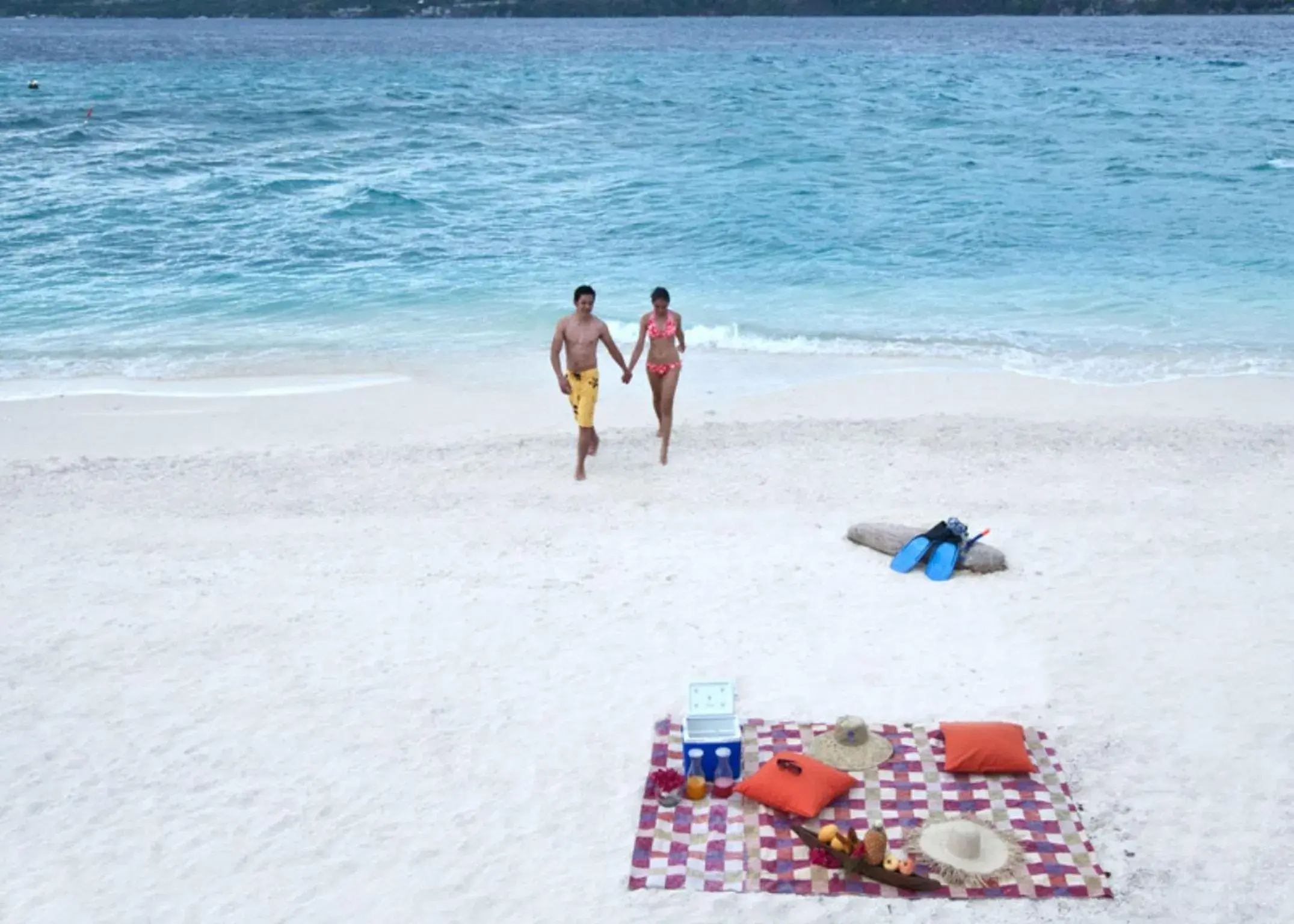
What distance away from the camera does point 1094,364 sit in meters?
14.1

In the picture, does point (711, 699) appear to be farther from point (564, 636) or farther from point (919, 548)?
point (919, 548)

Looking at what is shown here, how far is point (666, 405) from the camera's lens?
1048 centimetres

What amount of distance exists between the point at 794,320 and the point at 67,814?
11763mm

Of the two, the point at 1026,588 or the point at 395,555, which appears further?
the point at 395,555

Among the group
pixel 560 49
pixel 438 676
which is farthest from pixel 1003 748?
pixel 560 49

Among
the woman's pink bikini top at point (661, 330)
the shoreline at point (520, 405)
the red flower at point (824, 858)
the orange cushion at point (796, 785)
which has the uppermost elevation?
the woman's pink bikini top at point (661, 330)

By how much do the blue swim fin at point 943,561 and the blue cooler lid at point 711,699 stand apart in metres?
2.15

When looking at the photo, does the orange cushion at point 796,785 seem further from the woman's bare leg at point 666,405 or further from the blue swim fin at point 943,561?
the woman's bare leg at point 666,405

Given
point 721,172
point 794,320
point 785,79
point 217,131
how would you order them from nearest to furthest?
1. point 794,320
2. point 721,172
3. point 217,131
4. point 785,79

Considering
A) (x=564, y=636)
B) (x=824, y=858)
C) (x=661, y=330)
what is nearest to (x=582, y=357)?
(x=661, y=330)

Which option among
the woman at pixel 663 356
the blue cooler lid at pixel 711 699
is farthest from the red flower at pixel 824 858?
the woman at pixel 663 356

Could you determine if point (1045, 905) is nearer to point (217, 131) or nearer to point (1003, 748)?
point (1003, 748)

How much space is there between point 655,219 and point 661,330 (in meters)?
13.8

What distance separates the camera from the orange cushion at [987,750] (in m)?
6.21
